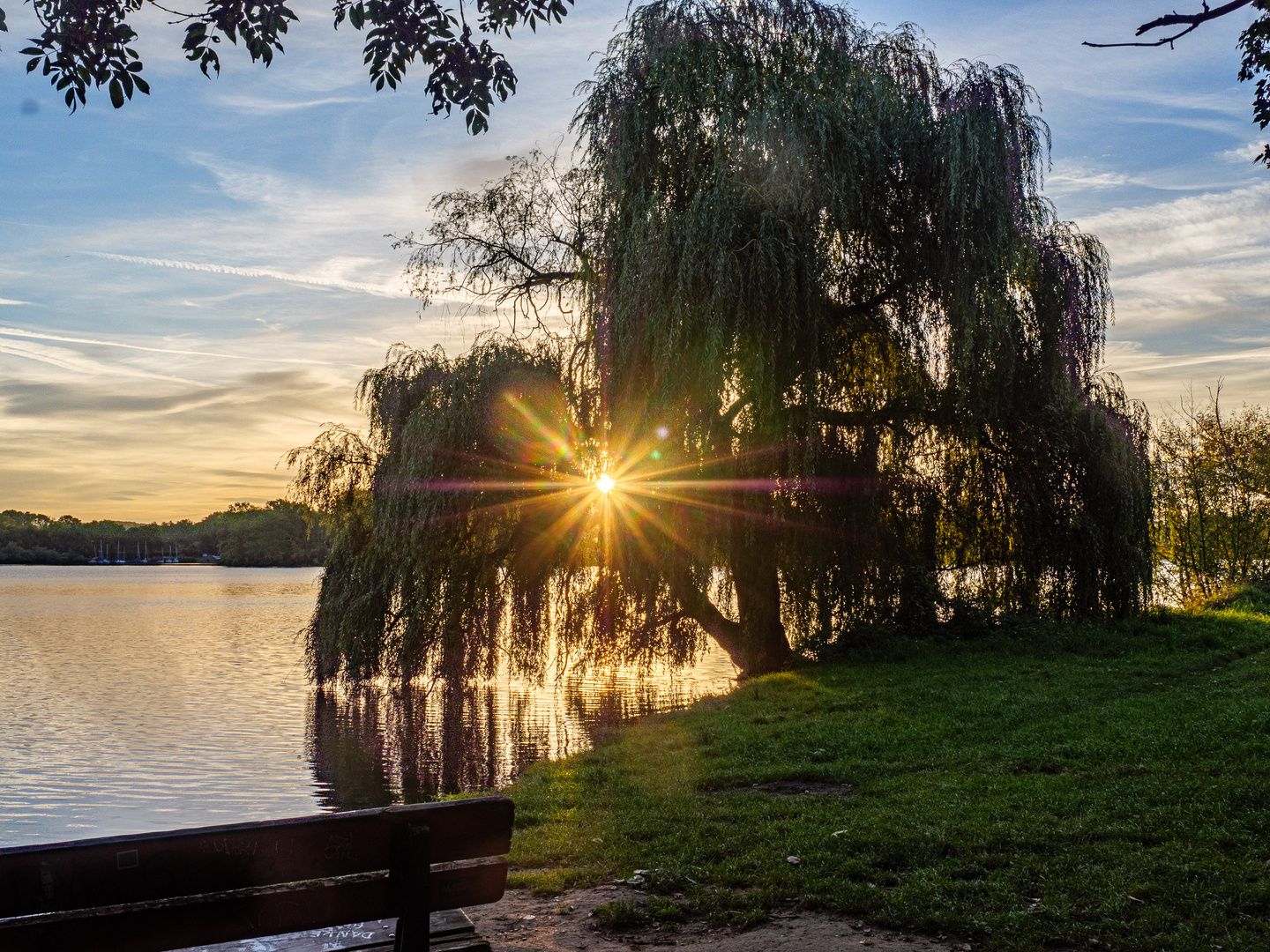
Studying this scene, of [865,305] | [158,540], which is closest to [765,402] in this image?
[865,305]

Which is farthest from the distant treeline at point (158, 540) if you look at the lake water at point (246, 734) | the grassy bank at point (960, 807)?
the grassy bank at point (960, 807)

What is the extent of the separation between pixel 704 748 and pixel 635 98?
884 cm

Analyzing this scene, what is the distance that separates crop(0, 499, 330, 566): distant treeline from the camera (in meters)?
118

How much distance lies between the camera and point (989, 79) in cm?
1359

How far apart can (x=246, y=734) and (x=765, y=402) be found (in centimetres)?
972

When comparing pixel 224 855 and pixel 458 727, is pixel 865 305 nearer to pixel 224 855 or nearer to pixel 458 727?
pixel 458 727

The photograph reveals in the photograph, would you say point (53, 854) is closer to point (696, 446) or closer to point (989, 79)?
point (696, 446)

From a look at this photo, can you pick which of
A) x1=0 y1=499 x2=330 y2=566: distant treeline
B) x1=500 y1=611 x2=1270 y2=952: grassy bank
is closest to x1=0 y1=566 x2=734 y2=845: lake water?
x1=500 y1=611 x2=1270 y2=952: grassy bank

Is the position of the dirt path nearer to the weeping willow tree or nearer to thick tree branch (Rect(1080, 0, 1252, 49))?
thick tree branch (Rect(1080, 0, 1252, 49))

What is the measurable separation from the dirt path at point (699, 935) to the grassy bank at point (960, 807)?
0.47 feet

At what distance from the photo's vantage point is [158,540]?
184 meters

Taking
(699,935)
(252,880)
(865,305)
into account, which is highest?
(865,305)

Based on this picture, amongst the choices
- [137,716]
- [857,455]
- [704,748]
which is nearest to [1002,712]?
[704,748]

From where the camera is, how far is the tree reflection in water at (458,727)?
473 inches
